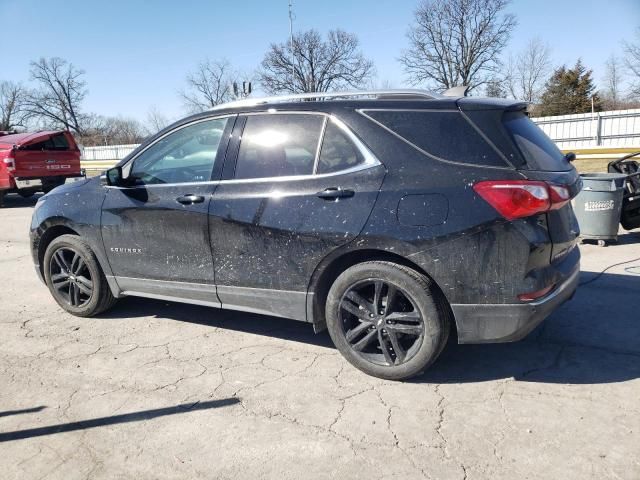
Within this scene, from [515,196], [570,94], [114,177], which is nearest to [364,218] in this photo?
[515,196]

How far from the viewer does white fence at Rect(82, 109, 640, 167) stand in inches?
832

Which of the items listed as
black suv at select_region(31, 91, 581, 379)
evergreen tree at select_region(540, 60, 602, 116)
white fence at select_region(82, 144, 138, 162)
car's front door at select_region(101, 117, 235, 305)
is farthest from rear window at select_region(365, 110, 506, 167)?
evergreen tree at select_region(540, 60, 602, 116)

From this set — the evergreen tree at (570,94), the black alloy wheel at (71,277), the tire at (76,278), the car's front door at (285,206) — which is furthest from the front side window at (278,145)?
the evergreen tree at (570,94)

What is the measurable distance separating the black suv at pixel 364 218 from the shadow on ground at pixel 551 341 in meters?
0.51

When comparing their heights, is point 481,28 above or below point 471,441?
above

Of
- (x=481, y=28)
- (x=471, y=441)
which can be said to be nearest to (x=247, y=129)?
(x=471, y=441)

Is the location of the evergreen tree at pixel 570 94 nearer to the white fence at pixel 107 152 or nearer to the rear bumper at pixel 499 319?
the white fence at pixel 107 152

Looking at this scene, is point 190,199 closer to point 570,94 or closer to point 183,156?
point 183,156

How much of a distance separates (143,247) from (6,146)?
11172 mm

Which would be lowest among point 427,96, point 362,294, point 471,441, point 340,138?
point 471,441

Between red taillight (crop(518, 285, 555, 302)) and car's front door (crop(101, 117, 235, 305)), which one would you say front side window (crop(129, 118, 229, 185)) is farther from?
red taillight (crop(518, 285, 555, 302))

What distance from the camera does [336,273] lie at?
3.59 metres

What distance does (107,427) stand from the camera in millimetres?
3016

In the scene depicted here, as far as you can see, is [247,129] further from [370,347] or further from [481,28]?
[481,28]
